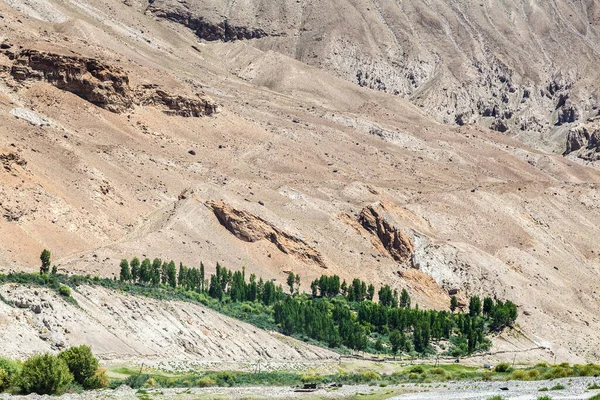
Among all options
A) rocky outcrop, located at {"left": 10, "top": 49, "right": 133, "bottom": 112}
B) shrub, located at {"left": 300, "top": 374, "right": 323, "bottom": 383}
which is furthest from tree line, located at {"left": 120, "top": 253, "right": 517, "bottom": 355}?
rocky outcrop, located at {"left": 10, "top": 49, "right": 133, "bottom": 112}

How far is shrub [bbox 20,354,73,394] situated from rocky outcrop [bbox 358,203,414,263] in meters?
83.0

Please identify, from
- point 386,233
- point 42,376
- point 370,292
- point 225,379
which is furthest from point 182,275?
point 42,376

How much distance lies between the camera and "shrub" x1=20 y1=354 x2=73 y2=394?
151 ft

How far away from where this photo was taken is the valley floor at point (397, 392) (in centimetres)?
4288

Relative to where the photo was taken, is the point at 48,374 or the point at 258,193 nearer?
the point at 48,374

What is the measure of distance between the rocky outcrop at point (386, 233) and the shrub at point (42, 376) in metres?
83.0

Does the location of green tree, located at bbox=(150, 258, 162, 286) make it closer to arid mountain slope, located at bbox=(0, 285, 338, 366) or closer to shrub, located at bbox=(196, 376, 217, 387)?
arid mountain slope, located at bbox=(0, 285, 338, 366)

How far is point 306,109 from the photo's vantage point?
185m

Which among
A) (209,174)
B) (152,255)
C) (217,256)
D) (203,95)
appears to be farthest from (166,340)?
(203,95)

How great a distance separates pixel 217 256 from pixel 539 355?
121 ft

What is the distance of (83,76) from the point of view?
5423 inches

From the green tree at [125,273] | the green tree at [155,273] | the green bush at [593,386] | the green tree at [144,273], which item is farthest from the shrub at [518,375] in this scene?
the green tree at [144,273]

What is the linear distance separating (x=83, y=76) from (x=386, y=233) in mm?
48650

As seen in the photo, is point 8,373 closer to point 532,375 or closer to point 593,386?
point 532,375
